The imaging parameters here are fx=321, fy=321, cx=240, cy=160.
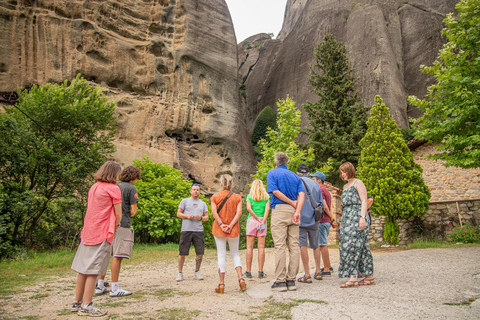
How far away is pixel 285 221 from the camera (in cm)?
458

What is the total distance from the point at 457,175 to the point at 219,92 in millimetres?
17318

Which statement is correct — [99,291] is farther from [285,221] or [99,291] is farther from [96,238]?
[285,221]

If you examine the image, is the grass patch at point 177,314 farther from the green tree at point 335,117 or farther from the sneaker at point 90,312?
the green tree at point 335,117

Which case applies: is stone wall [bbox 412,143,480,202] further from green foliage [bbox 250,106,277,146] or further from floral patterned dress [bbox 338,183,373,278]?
green foliage [bbox 250,106,277,146]

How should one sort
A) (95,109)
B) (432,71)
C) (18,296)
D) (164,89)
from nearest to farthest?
(18,296) < (432,71) < (95,109) < (164,89)

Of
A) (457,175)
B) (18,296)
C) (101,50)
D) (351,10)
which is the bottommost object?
(18,296)

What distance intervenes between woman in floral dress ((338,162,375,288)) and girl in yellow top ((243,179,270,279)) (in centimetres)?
152

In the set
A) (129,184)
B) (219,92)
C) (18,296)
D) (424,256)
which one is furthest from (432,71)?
(219,92)

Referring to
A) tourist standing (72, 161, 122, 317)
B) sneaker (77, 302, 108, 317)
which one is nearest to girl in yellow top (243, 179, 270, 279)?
tourist standing (72, 161, 122, 317)

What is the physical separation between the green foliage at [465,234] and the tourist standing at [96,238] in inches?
461

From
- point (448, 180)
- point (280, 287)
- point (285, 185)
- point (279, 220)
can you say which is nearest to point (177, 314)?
point (280, 287)

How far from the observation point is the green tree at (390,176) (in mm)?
12289

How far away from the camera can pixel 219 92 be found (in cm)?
2623

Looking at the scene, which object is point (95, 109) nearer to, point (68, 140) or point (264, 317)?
point (68, 140)
